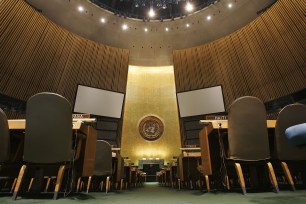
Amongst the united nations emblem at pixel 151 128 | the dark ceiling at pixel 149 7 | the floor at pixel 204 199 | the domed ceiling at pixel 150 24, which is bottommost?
the floor at pixel 204 199

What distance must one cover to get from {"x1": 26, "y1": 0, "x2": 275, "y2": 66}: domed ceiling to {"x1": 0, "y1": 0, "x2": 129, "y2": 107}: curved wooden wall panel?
3.65 feet

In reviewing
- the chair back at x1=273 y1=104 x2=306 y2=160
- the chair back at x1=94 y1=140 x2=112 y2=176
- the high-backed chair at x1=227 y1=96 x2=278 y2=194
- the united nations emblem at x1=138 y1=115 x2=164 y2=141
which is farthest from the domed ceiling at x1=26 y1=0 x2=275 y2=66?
the high-backed chair at x1=227 y1=96 x2=278 y2=194

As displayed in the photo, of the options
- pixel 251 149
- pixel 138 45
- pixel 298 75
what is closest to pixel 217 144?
pixel 251 149

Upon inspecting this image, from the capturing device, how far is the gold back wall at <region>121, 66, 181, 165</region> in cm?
1066

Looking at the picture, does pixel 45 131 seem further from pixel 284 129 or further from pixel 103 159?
pixel 284 129

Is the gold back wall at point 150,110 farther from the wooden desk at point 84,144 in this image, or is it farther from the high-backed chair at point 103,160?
the wooden desk at point 84,144

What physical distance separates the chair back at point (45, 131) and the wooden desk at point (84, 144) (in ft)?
1.11

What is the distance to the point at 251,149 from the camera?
90.8 inches

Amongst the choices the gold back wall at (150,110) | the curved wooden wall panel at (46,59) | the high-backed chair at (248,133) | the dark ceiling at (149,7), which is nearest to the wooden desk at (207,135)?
the high-backed chair at (248,133)

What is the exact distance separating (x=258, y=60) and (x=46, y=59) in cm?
717

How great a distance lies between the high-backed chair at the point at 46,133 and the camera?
80.2 inches

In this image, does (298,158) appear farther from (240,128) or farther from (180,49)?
(180,49)

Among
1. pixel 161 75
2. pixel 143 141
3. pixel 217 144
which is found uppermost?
pixel 161 75

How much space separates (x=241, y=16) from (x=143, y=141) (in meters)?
6.85
